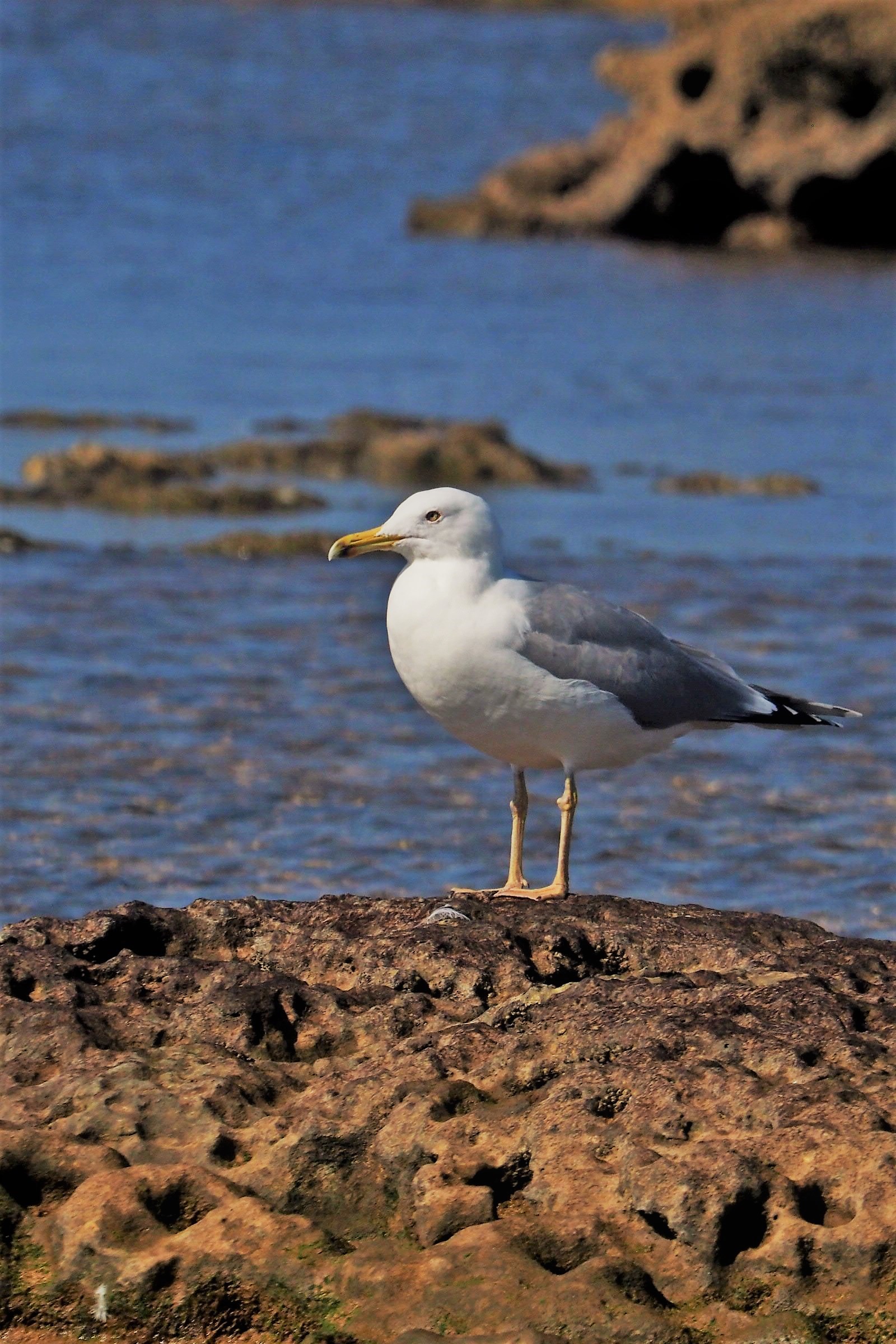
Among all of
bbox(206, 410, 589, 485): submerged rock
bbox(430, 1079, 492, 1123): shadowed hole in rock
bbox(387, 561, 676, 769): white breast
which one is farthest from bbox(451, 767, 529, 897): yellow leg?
bbox(206, 410, 589, 485): submerged rock

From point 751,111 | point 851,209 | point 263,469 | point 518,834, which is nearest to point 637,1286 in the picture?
point 518,834

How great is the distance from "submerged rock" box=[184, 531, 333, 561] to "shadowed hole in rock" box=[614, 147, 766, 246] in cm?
1429

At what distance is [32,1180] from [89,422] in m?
12.0

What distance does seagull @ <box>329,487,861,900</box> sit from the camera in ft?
17.3

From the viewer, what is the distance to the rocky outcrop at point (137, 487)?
42.9 feet

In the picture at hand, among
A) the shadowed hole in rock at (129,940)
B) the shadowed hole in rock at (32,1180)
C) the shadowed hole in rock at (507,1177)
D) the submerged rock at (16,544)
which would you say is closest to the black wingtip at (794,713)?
the shadowed hole in rock at (129,940)

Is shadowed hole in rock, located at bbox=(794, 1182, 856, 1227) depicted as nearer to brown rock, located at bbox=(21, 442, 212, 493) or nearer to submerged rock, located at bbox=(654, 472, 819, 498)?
brown rock, located at bbox=(21, 442, 212, 493)

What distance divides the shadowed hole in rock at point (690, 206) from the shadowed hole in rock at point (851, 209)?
619mm

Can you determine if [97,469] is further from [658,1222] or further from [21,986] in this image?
[658,1222]

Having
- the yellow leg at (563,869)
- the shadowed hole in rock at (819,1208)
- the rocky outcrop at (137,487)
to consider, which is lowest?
the shadowed hole in rock at (819,1208)

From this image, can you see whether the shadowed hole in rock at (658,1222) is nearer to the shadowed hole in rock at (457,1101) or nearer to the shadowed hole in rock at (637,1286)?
the shadowed hole in rock at (637,1286)

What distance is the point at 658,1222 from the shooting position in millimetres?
3600

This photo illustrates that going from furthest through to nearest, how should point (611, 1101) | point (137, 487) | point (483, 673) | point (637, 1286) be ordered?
point (137, 487) < point (483, 673) < point (611, 1101) < point (637, 1286)

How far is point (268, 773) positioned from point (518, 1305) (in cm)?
486
